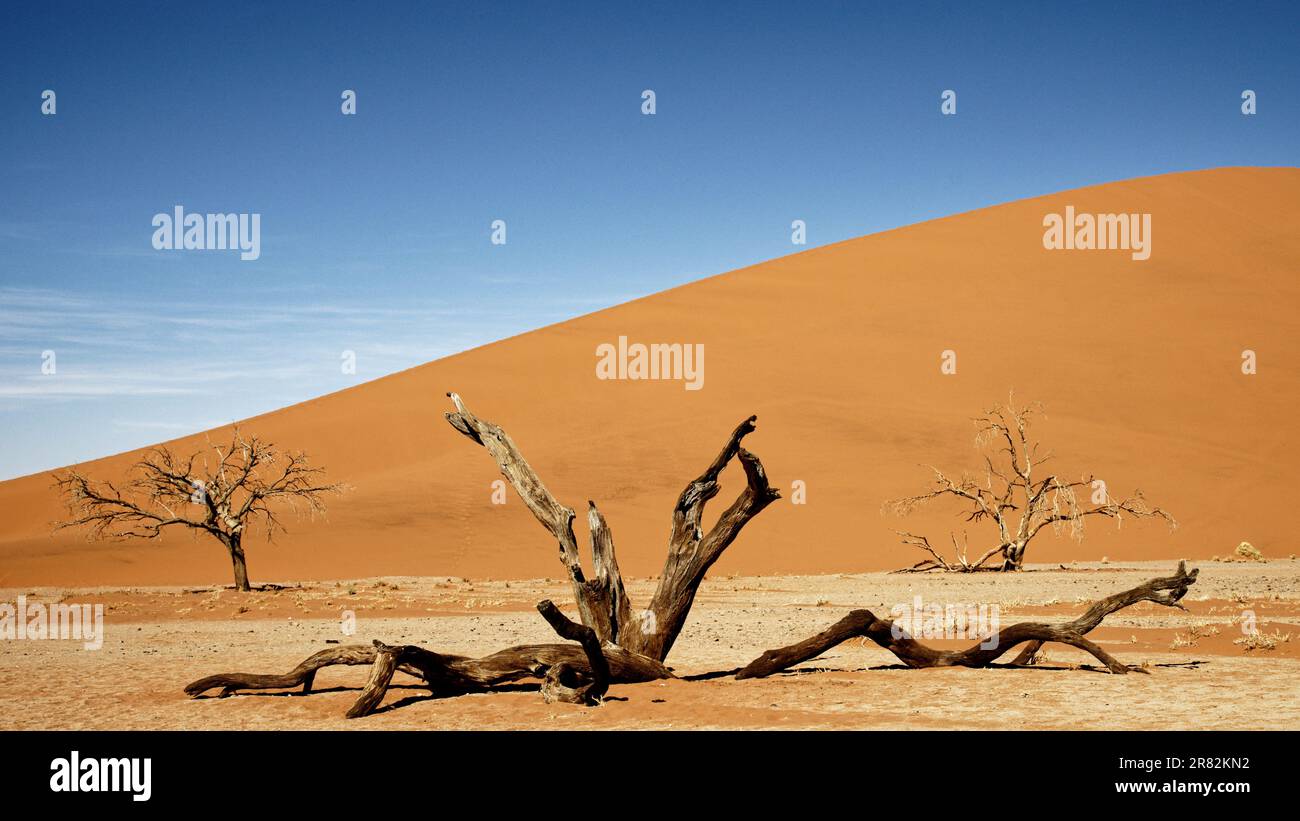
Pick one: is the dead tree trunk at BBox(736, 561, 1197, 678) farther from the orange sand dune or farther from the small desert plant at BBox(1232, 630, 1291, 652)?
the orange sand dune

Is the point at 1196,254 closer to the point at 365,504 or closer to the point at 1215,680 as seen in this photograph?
the point at 365,504

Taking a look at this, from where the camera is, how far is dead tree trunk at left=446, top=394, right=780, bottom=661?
9891 mm

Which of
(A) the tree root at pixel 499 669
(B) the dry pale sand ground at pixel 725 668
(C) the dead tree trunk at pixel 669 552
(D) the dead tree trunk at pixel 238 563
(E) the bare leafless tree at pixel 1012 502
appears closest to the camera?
(B) the dry pale sand ground at pixel 725 668

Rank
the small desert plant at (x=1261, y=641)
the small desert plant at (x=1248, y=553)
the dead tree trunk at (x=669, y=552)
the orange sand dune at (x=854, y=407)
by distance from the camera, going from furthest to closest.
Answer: the orange sand dune at (x=854, y=407)
the small desert plant at (x=1248, y=553)
the small desert plant at (x=1261, y=641)
the dead tree trunk at (x=669, y=552)

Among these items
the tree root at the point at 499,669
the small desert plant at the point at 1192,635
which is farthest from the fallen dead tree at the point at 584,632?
the small desert plant at the point at 1192,635

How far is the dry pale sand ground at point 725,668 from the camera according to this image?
8.51 m

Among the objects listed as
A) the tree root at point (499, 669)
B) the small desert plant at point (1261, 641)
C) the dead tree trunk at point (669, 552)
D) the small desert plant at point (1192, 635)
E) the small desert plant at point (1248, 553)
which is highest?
the dead tree trunk at point (669, 552)

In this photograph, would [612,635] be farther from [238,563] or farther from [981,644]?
[238,563]

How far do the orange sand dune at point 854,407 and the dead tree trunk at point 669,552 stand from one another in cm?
1932

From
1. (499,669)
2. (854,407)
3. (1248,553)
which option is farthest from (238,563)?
(854,407)

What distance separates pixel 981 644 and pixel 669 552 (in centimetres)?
314

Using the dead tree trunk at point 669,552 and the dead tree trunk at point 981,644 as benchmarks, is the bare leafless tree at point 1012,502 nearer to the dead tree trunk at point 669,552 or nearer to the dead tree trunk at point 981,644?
the dead tree trunk at point 981,644

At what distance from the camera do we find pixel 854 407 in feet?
142

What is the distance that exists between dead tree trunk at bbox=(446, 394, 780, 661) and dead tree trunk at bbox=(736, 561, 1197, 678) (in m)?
0.95
